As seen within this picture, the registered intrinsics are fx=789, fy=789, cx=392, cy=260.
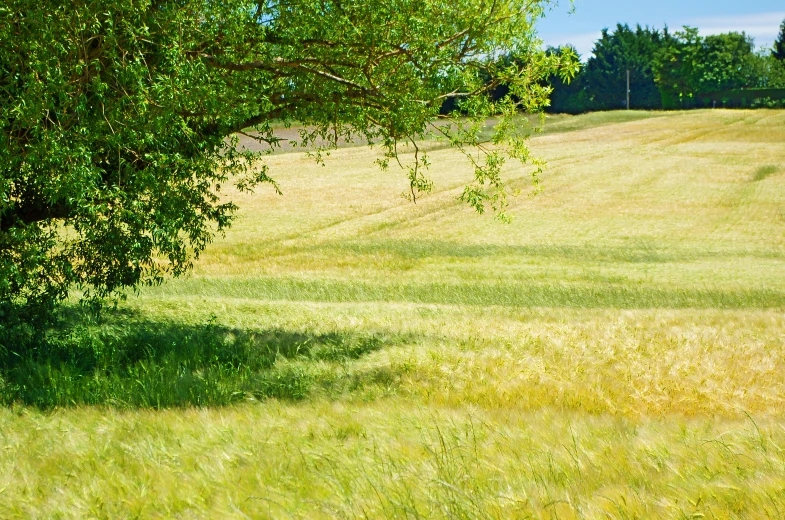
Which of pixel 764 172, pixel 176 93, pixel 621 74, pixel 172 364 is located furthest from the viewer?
pixel 621 74

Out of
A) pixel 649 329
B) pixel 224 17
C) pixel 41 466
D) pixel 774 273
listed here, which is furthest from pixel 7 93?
pixel 774 273

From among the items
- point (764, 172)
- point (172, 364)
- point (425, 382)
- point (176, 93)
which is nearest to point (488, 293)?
point (425, 382)

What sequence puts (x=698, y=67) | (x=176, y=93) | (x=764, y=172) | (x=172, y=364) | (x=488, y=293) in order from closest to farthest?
1. (x=176, y=93)
2. (x=172, y=364)
3. (x=488, y=293)
4. (x=764, y=172)
5. (x=698, y=67)

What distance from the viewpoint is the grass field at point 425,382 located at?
4.34 m

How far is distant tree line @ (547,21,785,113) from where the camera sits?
140250 mm

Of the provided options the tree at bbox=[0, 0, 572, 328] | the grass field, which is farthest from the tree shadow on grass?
the tree at bbox=[0, 0, 572, 328]

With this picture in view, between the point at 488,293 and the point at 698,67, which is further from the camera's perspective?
the point at 698,67

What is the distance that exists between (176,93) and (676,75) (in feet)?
488

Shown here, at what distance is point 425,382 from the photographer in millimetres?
10359

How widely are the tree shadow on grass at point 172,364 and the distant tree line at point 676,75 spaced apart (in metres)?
123

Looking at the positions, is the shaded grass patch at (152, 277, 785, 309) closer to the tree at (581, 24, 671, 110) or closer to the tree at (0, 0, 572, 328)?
the tree at (0, 0, 572, 328)

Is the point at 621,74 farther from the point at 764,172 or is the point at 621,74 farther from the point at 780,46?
the point at 764,172

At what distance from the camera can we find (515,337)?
13.4 m

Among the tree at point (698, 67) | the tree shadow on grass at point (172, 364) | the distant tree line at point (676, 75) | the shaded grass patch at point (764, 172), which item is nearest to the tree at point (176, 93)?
the tree shadow on grass at point (172, 364)
